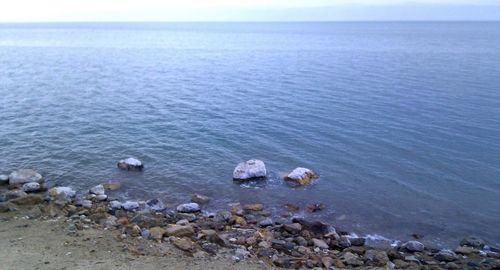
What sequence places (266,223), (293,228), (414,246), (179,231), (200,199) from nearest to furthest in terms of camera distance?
(179,231), (414,246), (293,228), (266,223), (200,199)

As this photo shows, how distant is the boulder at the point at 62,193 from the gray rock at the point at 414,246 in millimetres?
15558

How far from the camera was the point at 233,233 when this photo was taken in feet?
64.0

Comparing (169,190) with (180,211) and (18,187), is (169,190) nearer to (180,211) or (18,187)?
(180,211)

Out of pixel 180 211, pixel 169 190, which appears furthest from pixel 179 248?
pixel 169 190

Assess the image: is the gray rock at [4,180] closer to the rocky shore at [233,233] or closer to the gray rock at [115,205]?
the rocky shore at [233,233]

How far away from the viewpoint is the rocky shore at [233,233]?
55.7 feet

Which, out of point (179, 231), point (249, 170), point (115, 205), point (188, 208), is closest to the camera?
point (179, 231)

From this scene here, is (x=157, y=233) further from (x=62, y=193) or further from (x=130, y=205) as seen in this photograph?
(x=62, y=193)

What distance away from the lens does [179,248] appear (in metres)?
16.7

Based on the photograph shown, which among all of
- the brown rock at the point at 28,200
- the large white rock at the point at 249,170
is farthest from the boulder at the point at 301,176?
the brown rock at the point at 28,200

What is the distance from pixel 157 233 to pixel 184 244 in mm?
1649

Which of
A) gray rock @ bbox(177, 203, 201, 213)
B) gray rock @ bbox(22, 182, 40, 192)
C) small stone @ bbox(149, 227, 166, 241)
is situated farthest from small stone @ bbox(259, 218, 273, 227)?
gray rock @ bbox(22, 182, 40, 192)

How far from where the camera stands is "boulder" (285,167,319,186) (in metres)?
25.7

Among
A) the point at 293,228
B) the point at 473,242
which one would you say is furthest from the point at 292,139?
the point at 473,242
